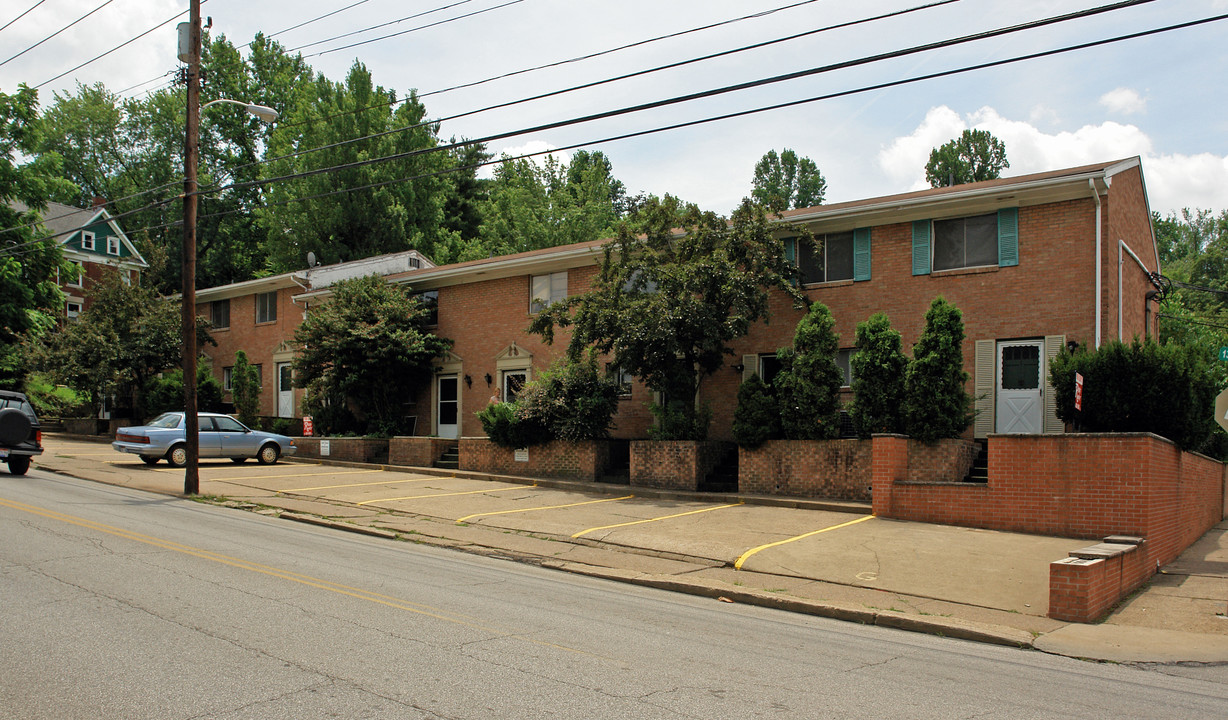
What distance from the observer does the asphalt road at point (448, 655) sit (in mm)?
5336

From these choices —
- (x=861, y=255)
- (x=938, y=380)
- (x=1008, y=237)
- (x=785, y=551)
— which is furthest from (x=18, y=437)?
(x=1008, y=237)

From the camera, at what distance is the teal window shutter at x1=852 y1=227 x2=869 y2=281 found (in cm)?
1891

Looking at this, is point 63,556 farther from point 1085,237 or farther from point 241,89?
point 241,89

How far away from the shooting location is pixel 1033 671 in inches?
276

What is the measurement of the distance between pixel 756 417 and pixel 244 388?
23.7 metres

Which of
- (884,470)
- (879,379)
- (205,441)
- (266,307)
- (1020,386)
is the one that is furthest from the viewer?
(266,307)

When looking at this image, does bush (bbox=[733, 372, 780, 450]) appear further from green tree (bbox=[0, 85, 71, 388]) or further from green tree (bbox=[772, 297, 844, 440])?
green tree (bbox=[0, 85, 71, 388])

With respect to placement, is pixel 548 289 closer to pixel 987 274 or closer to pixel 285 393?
pixel 987 274

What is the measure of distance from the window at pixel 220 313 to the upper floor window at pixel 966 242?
95.0 feet

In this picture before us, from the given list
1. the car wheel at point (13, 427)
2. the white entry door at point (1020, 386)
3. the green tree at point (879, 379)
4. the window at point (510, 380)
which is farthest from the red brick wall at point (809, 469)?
the car wheel at point (13, 427)

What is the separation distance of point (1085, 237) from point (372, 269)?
77.6 feet

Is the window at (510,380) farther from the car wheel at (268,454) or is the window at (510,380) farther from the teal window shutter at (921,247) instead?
the teal window shutter at (921,247)

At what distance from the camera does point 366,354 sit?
2556cm

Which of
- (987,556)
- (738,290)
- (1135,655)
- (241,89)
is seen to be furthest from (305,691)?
(241,89)
